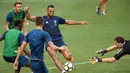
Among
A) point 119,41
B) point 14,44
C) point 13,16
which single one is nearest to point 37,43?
point 14,44

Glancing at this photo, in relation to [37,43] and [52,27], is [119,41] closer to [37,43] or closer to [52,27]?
[52,27]

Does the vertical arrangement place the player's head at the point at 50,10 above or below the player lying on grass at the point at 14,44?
above

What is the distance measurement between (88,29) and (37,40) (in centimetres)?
1058

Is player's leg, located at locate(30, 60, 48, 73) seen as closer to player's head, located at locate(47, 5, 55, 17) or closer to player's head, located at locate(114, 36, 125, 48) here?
player's head, located at locate(114, 36, 125, 48)

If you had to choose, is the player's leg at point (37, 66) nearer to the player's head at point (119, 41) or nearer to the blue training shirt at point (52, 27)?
the player's head at point (119, 41)

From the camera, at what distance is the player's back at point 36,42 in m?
11.5

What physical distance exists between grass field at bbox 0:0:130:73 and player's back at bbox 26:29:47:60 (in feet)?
11.7

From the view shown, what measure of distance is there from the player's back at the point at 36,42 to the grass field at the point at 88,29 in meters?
3.58

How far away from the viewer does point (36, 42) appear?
11555mm

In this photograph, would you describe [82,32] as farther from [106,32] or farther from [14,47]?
[14,47]

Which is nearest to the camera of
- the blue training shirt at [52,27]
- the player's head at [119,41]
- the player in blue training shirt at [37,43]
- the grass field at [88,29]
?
the player in blue training shirt at [37,43]

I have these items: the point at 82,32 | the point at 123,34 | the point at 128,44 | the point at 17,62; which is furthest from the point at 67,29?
the point at 17,62

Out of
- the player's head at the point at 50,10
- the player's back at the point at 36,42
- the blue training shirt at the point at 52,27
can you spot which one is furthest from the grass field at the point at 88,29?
the player's back at the point at 36,42

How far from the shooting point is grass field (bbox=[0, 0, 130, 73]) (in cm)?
1582
